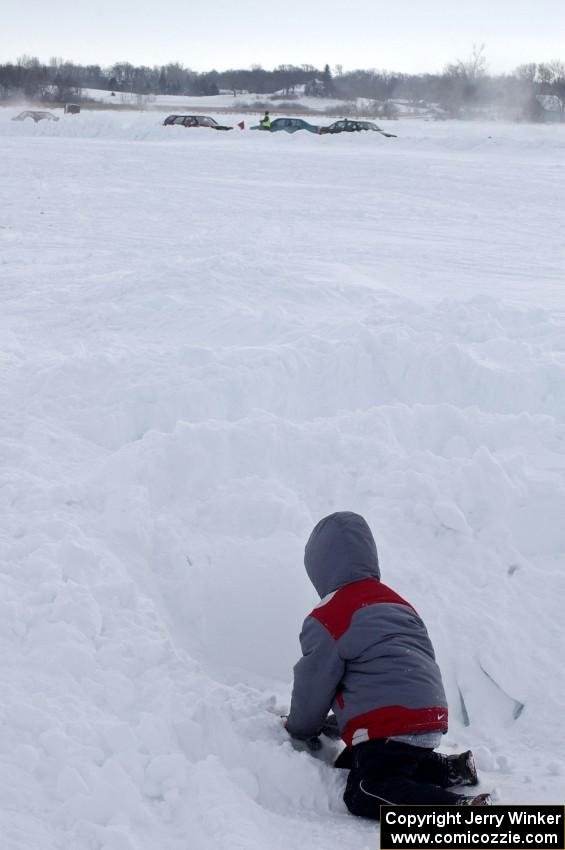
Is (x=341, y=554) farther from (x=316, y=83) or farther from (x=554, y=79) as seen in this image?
(x=316, y=83)

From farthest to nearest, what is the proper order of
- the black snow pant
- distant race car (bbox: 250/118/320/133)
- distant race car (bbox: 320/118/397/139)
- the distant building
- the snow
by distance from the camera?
the distant building
distant race car (bbox: 250/118/320/133)
distant race car (bbox: 320/118/397/139)
the snow
the black snow pant

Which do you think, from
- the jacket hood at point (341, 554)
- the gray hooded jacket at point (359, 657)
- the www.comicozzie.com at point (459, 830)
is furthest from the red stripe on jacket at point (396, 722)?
the jacket hood at point (341, 554)

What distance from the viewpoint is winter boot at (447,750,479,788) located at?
3.29 m

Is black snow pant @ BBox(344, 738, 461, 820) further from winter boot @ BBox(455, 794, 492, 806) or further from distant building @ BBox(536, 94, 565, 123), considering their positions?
distant building @ BBox(536, 94, 565, 123)

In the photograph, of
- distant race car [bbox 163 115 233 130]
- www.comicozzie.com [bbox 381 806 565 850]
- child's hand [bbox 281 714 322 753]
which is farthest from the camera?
distant race car [bbox 163 115 233 130]

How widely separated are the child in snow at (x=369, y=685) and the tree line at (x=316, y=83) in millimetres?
47297

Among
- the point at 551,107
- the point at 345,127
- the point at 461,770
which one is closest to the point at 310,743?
the point at 461,770

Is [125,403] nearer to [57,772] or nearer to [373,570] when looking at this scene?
[373,570]

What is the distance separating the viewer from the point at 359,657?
334 centimetres

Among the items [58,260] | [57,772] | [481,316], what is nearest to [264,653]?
[57,772]

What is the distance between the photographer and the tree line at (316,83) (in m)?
50.3

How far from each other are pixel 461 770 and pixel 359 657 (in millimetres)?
586

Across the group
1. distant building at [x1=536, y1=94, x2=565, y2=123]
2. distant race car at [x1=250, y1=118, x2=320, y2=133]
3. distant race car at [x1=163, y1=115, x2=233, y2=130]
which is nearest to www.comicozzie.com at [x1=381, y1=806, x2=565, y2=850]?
distant race car at [x1=163, y1=115, x2=233, y2=130]

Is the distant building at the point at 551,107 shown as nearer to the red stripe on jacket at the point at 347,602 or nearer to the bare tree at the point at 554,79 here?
the bare tree at the point at 554,79
